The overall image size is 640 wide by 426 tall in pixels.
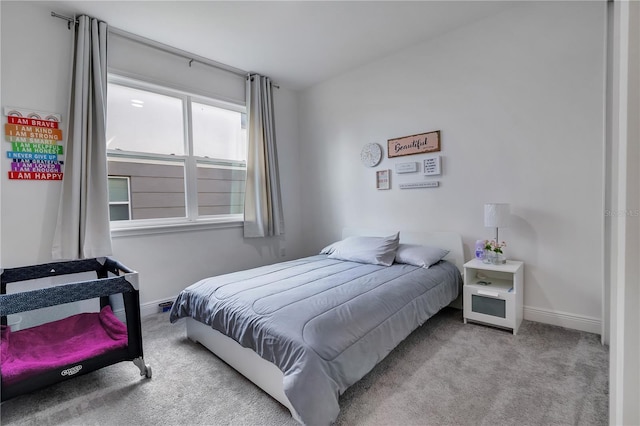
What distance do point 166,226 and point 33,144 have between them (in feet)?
3.95

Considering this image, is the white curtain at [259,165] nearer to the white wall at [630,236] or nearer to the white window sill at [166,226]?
the white window sill at [166,226]

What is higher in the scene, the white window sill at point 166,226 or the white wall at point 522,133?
the white wall at point 522,133

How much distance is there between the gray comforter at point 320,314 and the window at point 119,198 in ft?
4.05

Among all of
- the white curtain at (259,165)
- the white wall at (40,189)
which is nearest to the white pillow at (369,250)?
the white curtain at (259,165)

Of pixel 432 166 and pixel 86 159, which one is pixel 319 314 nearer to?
pixel 432 166

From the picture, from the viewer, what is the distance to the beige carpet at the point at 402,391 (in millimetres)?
1543

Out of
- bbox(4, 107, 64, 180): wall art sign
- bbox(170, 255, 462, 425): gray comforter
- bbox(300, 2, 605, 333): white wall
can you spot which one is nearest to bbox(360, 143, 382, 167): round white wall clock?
bbox(300, 2, 605, 333): white wall

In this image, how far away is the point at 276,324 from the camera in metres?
1.64

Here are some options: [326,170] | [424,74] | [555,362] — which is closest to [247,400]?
[555,362]

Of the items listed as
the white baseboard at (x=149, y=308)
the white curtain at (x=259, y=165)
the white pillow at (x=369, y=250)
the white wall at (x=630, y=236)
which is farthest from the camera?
the white curtain at (x=259, y=165)

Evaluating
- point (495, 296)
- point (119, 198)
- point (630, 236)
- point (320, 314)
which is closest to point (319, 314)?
point (320, 314)

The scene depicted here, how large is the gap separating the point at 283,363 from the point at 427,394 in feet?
2.77

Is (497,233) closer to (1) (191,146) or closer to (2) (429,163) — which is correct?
(2) (429,163)

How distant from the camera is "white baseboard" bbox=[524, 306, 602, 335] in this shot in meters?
2.35
